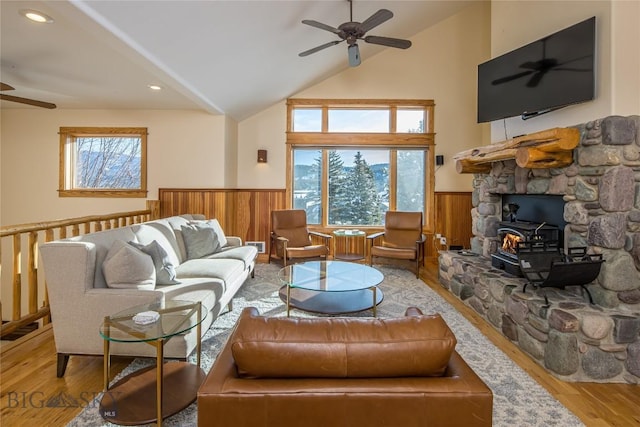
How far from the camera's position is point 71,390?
6.57 feet

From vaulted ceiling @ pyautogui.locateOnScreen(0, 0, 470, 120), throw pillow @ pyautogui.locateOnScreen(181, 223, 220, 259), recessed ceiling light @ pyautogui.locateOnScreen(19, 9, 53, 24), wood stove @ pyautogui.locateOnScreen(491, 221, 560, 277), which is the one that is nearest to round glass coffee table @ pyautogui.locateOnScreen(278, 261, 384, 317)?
throw pillow @ pyautogui.locateOnScreen(181, 223, 220, 259)

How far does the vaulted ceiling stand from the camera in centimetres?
243

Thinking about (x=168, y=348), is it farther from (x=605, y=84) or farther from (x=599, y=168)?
(x=605, y=84)

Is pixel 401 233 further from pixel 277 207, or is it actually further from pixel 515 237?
pixel 277 207

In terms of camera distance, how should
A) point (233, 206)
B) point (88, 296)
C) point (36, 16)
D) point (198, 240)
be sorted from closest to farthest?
point (88, 296) → point (36, 16) → point (198, 240) → point (233, 206)

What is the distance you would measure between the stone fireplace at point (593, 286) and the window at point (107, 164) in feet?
17.3

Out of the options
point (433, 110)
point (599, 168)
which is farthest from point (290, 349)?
point (433, 110)

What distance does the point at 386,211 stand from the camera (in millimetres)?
5617

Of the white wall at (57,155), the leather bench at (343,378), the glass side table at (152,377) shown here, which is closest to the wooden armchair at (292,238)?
the white wall at (57,155)

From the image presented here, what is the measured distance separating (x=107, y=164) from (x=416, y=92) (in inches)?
213

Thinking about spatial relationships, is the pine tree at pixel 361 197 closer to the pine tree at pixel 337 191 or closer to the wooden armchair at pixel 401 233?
the pine tree at pixel 337 191

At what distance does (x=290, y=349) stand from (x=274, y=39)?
3.42 metres

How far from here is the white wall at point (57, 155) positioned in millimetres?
5027

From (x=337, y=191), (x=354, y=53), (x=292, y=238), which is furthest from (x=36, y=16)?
(x=337, y=191)
